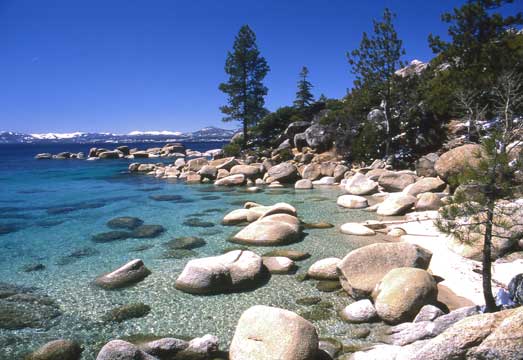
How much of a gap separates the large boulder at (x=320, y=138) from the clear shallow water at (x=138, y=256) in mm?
14131

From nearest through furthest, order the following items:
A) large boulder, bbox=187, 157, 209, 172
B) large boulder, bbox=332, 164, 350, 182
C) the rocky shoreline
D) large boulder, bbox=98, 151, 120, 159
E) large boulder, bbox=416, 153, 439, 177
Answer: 1. the rocky shoreline
2. large boulder, bbox=416, 153, 439, 177
3. large boulder, bbox=332, 164, 350, 182
4. large boulder, bbox=187, 157, 209, 172
5. large boulder, bbox=98, 151, 120, 159

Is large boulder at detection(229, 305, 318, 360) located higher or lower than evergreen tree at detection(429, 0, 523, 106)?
lower

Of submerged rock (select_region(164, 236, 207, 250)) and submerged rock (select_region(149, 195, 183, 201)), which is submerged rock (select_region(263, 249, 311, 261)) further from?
submerged rock (select_region(149, 195, 183, 201))

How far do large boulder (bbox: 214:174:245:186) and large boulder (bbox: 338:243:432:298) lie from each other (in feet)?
65.4

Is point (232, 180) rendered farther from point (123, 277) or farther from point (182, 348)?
point (182, 348)

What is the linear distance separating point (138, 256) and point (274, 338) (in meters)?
7.43

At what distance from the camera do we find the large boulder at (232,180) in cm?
2820

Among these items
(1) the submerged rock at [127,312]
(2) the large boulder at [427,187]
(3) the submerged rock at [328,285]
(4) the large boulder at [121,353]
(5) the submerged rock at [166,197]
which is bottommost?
(1) the submerged rock at [127,312]

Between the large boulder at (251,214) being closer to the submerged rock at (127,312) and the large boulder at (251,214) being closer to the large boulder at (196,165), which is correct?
the submerged rock at (127,312)

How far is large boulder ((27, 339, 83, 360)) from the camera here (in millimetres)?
6008

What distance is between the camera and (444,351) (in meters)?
4.40

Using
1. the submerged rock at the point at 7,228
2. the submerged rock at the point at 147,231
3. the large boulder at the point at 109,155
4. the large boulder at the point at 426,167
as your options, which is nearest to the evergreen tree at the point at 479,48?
the large boulder at the point at 426,167

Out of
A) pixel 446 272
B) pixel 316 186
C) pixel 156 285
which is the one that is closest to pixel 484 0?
pixel 316 186

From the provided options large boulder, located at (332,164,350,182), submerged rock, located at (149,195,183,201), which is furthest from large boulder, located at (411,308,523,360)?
large boulder, located at (332,164,350,182)
